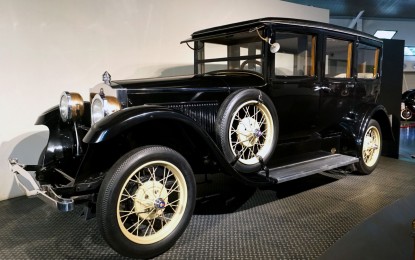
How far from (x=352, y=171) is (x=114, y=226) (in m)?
2.89

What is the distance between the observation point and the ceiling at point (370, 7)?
8073 mm

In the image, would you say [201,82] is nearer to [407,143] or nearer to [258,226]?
[258,226]

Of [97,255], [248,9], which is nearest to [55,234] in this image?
[97,255]

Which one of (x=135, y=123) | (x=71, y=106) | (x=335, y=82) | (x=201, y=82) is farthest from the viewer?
(x=335, y=82)

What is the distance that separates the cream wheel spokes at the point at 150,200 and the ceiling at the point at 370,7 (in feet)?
21.7

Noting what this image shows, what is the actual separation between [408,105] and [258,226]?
9.09 meters

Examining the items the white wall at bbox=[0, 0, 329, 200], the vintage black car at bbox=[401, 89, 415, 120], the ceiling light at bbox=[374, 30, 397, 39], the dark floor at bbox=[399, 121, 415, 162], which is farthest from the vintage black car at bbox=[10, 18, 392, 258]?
the ceiling light at bbox=[374, 30, 397, 39]

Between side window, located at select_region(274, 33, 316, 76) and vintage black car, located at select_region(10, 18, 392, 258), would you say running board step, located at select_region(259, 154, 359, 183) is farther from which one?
side window, located at select_region(274, 33, 316, 76)

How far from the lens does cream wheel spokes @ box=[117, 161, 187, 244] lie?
2012 millimetres

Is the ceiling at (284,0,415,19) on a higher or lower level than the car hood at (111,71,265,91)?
higher

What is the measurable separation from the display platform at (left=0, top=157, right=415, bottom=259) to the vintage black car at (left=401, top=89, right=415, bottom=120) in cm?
738

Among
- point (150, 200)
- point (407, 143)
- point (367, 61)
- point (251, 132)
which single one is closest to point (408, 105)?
point (407, 143)

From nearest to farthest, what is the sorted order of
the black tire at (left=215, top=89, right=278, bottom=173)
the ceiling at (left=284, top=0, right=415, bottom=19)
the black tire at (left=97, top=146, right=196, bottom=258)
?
the black tire at (left=97, top=146, right=196, bottom=258)
the black tire at (left=215, top=89, right=278, bottom=173)
the ceiling at (left=284, top=0, right=415, bottom=19)

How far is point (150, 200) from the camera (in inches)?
80.8
